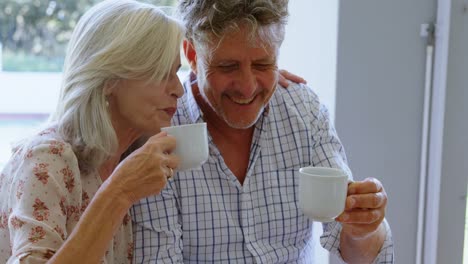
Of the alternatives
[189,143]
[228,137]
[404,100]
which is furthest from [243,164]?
[404,100]

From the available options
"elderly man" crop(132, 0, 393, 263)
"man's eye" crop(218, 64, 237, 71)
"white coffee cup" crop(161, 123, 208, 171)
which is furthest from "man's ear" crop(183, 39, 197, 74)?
"white coffee cup" crop(161, 123, 208, 171)

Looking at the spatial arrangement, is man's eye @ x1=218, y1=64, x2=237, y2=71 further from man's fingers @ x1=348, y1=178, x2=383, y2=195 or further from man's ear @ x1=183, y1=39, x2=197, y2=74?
man's fingers @ x1=348, y1=178, x2=383, y2=195

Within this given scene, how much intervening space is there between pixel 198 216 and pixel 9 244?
0.44 meters

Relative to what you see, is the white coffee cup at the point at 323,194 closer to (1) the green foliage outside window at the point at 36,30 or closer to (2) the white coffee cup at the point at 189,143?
(2) the white coffee cup at the point at 189,143

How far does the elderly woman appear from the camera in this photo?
3.62 feet

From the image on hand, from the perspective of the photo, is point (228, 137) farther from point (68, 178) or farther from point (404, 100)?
point (404, 100)

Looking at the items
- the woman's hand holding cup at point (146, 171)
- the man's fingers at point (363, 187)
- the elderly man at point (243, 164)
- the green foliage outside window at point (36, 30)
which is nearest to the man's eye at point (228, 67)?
the elderly man at point (243, 164)

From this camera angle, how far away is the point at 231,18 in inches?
53.1

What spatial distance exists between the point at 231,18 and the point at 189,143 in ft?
1.18

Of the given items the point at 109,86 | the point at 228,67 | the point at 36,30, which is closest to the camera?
the point at 109,86

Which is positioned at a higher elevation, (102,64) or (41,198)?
(102,64)

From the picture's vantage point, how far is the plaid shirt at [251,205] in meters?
1.35

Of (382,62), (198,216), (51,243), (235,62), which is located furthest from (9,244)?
(382,62)

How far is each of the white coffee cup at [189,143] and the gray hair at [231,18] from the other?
11.6 inches
